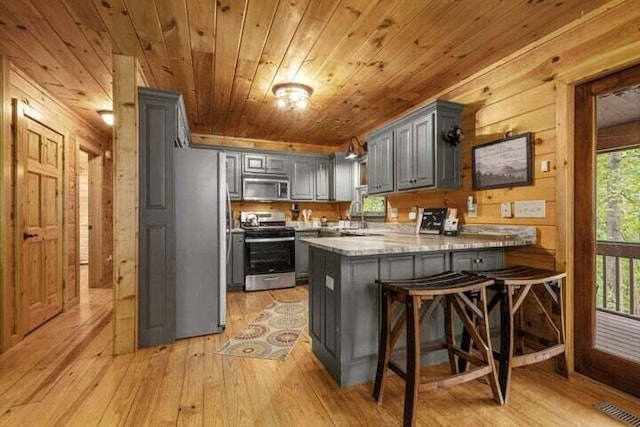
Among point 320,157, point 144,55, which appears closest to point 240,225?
point 320,157

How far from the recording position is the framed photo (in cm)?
242

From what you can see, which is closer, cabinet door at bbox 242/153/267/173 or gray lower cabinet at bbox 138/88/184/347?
gray lower cabinet at bbox 138/88/184/347

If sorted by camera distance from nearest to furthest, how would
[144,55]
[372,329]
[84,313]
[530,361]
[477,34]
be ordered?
[530,361] → [372,329] → [477,34] → [144,55] → [84,313]

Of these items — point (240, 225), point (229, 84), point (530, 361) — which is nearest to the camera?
point (530, 361)

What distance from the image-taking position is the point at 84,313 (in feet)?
11.3

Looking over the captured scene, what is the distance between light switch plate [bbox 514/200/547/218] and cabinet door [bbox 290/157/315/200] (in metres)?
3.28

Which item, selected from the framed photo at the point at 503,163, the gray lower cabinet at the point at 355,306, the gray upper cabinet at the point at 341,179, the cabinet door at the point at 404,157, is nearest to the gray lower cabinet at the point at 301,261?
the gray upper cabinet at the point at 341,179

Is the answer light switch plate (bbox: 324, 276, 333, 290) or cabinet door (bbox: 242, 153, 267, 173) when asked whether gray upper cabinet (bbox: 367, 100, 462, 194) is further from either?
cabinet door (bbox: 242, 153, 267, 173)

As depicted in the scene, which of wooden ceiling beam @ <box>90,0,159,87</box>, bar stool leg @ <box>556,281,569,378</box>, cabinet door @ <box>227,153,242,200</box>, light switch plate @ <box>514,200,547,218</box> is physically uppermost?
wooden ceiling beam @ <box>90,0,159,87</box>

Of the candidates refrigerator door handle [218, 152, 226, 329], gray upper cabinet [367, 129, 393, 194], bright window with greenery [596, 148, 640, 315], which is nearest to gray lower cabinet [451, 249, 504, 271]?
bright window with greenery [596, 148, 640, 315]

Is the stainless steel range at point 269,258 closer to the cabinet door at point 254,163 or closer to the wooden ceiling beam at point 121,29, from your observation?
the cabinet door at point 254,163

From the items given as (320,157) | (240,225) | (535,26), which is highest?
(535,26)

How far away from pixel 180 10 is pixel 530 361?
10.2 feet

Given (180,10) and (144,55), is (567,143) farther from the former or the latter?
(144,55)
